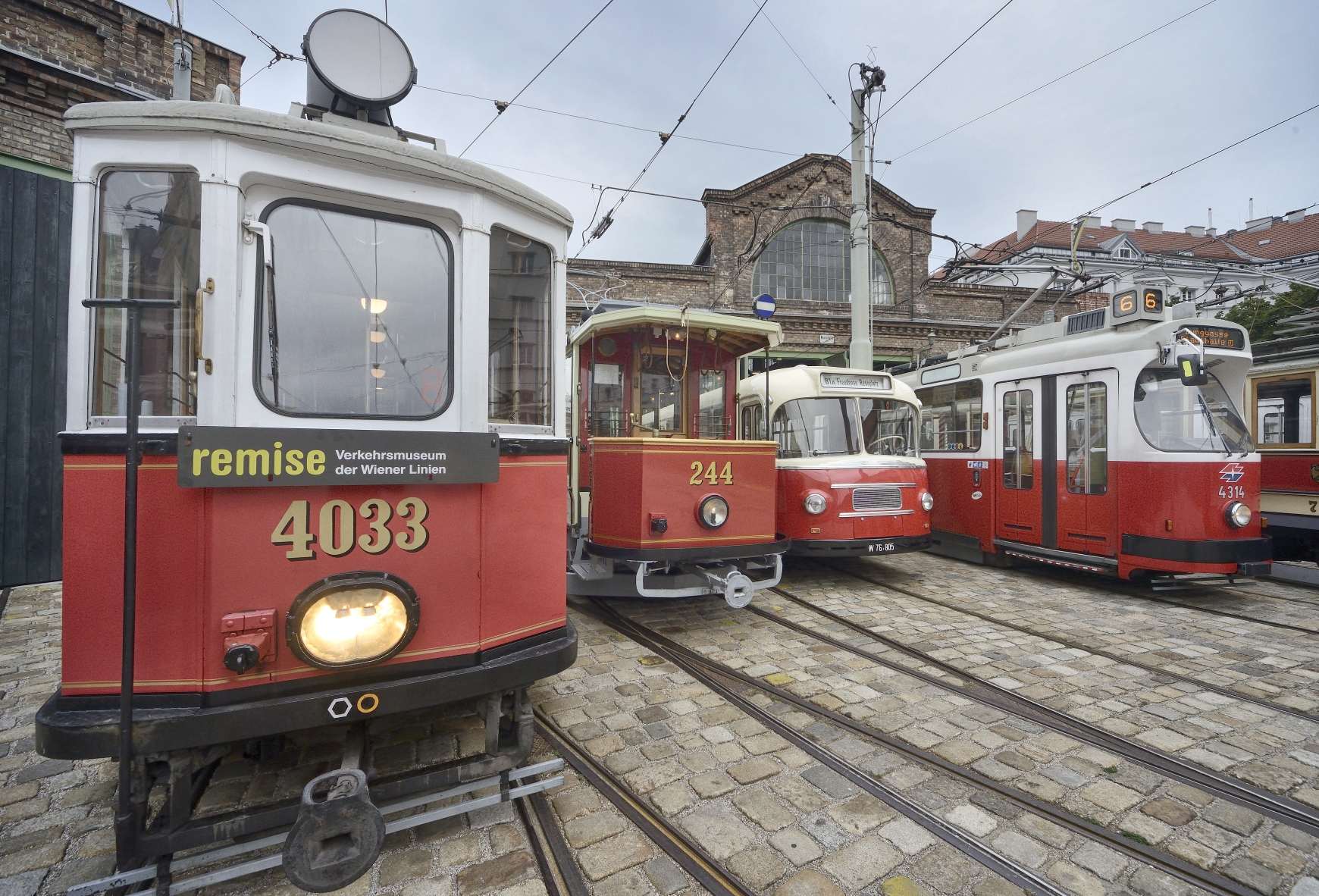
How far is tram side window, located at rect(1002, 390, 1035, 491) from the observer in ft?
23.5

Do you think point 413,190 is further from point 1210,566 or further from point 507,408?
point 1210,566

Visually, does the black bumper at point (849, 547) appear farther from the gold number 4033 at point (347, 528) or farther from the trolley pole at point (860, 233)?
the gold number 4033 at point (347, 528)

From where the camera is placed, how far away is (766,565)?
18.1 ft

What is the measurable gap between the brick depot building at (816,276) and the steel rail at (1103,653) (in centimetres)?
1213

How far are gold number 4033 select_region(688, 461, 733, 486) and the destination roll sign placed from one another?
283 cm

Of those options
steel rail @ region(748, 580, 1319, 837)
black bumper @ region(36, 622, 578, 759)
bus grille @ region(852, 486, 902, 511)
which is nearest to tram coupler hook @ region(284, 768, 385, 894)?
black bumper @ region(36, 622, 578, 759)

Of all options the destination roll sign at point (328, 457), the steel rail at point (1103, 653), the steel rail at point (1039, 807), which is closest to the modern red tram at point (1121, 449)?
the steel rail at point (1103, 653)

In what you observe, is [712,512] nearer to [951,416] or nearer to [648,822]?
[648,822]

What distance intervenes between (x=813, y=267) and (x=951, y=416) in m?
11.7

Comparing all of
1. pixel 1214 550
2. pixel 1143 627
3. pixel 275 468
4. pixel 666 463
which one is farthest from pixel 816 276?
pixel 275 468

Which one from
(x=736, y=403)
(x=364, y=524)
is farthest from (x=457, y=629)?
(x=736, y=403)

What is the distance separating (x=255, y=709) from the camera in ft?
6.37

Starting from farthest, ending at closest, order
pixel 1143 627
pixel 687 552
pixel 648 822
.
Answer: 1. pixel 1143 627
2. pixel 687 552
3. pixel 648 822

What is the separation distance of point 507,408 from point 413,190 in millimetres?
1018
